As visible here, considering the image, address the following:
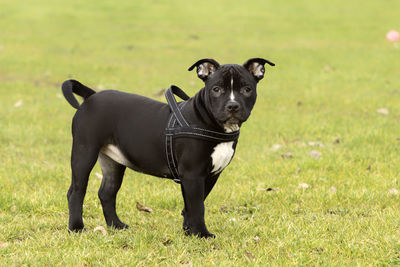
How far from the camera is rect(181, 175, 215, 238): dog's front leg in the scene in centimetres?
457

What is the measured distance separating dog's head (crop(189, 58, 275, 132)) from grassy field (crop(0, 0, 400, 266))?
3.65 ft

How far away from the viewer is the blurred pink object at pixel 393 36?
808 inches

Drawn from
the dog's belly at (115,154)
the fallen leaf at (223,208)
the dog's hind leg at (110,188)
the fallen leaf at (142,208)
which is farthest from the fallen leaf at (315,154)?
the dog's belly at (115,154)

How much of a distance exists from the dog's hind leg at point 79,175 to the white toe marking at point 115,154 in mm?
153

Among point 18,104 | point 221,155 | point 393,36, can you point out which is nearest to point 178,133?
point 221,155

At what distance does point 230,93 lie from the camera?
14.5 feet

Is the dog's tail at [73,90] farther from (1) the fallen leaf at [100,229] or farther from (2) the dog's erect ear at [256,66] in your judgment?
(2) the dog's erect ear at [256,66]

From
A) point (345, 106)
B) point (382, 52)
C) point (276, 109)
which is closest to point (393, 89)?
point (345, 106)

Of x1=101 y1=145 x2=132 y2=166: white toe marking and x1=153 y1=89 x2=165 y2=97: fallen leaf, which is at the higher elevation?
x1=101 y1=145 x2=132 y2=166: white toe marking

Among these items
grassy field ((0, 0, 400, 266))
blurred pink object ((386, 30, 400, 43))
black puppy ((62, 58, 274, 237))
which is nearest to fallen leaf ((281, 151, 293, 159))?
grassy field ((0, 0, 400, 266))

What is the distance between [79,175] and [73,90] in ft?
2.77

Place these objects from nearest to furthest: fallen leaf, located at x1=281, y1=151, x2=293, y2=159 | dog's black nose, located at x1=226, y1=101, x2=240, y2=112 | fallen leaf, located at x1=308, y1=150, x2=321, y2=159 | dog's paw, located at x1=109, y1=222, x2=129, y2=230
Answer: dog's black nose, located at x1=226, y1=101, x2=240, y2=112
dog's paw, located at x1=109, y1=222, x2=129, y2=230
fallen leaf, located at x1=308, y1=150, x2=321, y2=159
fallen leaf, located at x1=281, y1=151, x2=293, y2=159

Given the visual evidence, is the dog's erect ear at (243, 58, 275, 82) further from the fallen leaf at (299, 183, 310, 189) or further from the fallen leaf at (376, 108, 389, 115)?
the fallen leaf at (376, 108, 389, 115)

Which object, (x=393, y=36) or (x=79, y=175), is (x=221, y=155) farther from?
(x=393, y=36)
